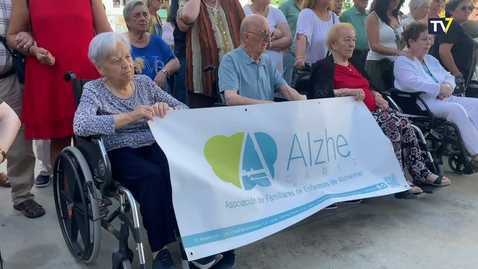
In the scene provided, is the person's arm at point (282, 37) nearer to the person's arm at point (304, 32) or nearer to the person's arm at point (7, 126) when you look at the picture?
the person's arm at point (304, 32)

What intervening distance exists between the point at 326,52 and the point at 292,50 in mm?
380

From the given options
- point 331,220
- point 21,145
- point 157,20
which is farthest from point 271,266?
point 157,20

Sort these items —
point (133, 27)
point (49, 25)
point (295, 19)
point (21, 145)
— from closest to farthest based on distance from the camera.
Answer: point (49, 25)
point (21, 145)
point (133, 27)
point (295, 19)

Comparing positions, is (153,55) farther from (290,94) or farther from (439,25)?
(439,25)

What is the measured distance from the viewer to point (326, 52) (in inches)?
143

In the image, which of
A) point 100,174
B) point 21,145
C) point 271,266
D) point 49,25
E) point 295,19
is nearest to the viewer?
point 100,174

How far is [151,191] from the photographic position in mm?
1940

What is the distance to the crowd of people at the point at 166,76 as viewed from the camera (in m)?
2.05

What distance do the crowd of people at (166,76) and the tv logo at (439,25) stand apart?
0.50 m

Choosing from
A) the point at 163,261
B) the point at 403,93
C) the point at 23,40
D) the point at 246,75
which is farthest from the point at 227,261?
the point at 403,93

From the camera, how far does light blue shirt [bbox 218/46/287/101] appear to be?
2.68 m

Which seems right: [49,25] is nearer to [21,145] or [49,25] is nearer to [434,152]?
[21,145]

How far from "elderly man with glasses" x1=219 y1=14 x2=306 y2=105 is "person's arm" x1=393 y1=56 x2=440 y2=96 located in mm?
1132

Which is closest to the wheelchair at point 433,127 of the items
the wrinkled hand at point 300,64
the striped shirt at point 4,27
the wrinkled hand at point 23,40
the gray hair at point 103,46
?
the wrinkled hand at point 300,64
